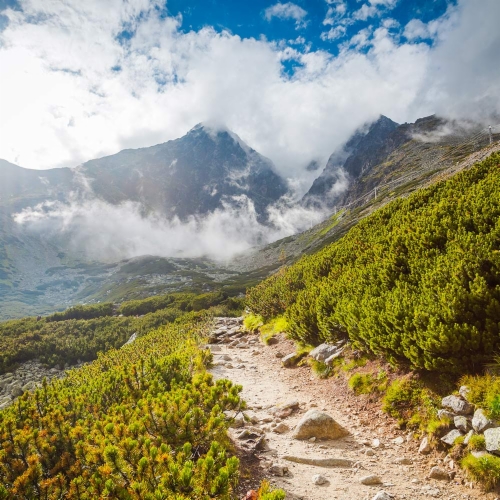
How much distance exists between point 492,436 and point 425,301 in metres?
3.26

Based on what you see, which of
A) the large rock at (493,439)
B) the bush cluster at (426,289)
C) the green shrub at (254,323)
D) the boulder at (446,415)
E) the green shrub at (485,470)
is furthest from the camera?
the green shrub at (254,323)

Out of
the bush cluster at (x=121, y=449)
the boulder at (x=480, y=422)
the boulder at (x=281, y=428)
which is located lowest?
the boulder at (x=281, y=428)

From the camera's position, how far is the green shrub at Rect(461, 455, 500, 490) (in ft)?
15.3

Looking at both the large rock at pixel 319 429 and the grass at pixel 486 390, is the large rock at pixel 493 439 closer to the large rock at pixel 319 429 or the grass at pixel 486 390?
the grass at pixel 486 390

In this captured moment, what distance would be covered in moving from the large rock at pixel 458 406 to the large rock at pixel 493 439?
2.80 feet

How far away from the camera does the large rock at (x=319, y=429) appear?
281 inches

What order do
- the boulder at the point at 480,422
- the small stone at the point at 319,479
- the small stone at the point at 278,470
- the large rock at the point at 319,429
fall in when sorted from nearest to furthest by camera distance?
the boulder at the point at 480,422 < the small stone at the point at 319,479 < the small stone at the point at 278,470 < the large rock at the point at 319,429

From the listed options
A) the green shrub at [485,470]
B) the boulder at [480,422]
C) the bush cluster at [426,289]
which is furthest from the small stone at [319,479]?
the bush cluster at [426,289]

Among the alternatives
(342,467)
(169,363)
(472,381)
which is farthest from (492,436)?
(169,363)

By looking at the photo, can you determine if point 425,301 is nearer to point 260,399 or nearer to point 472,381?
point 472,381

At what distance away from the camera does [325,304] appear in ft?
40.8

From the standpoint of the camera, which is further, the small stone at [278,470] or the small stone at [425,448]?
the small stone at [425,448]

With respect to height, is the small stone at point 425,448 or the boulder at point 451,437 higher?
the boulder at point 451,437

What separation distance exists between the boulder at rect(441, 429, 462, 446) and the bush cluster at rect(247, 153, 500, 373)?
1.35m
